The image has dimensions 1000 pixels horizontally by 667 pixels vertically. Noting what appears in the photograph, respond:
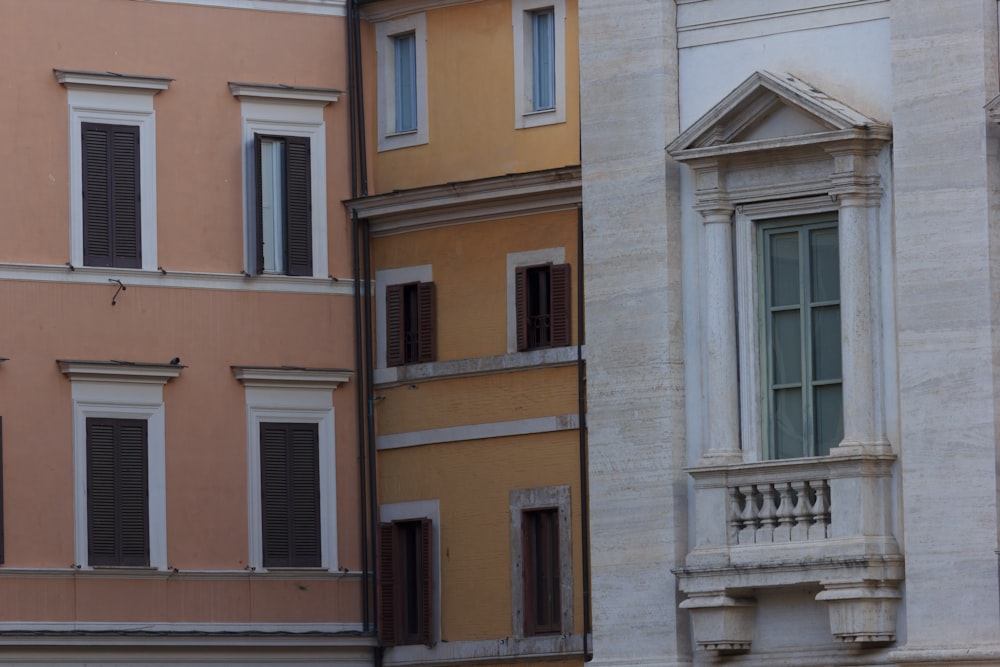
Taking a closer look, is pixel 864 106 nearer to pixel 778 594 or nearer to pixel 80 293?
pixel 778 594

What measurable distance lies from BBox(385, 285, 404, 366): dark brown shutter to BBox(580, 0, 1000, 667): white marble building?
11463 mm

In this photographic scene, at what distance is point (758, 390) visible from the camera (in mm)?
23625

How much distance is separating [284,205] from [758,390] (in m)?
13.1

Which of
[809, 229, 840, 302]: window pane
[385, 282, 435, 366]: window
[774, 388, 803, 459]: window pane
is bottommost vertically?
[774, 388, 803, 459]: window pane

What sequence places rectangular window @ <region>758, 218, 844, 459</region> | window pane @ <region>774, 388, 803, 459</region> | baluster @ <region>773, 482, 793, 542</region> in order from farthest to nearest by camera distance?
1. window pane @ <region>774, 388, 803, 459</region>
2. rectangular window @ <region>758, 218, 844, 459</region>
3. baluster @ <region>773, 482, 793, 542</region>

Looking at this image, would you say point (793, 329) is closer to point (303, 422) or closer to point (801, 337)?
point (801, 337)

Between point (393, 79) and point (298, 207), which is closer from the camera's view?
point (298, 207)

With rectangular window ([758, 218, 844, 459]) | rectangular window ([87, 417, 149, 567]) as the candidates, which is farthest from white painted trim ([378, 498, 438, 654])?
rectangular window ([758, 218, 844, 459])

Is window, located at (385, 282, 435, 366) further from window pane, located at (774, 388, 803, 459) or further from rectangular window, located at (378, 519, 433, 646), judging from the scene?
window pane, located at (774, 388, 803, 459)

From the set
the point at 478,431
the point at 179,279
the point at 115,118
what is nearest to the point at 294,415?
the point at 179,279

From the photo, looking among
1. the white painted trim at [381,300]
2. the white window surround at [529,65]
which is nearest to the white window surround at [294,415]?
the white painted trim at [381,300]

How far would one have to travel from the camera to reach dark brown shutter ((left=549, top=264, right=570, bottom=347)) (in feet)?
113

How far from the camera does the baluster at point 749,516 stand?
922 inches

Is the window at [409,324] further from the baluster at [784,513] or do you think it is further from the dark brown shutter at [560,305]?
the baluster at [784,513]
